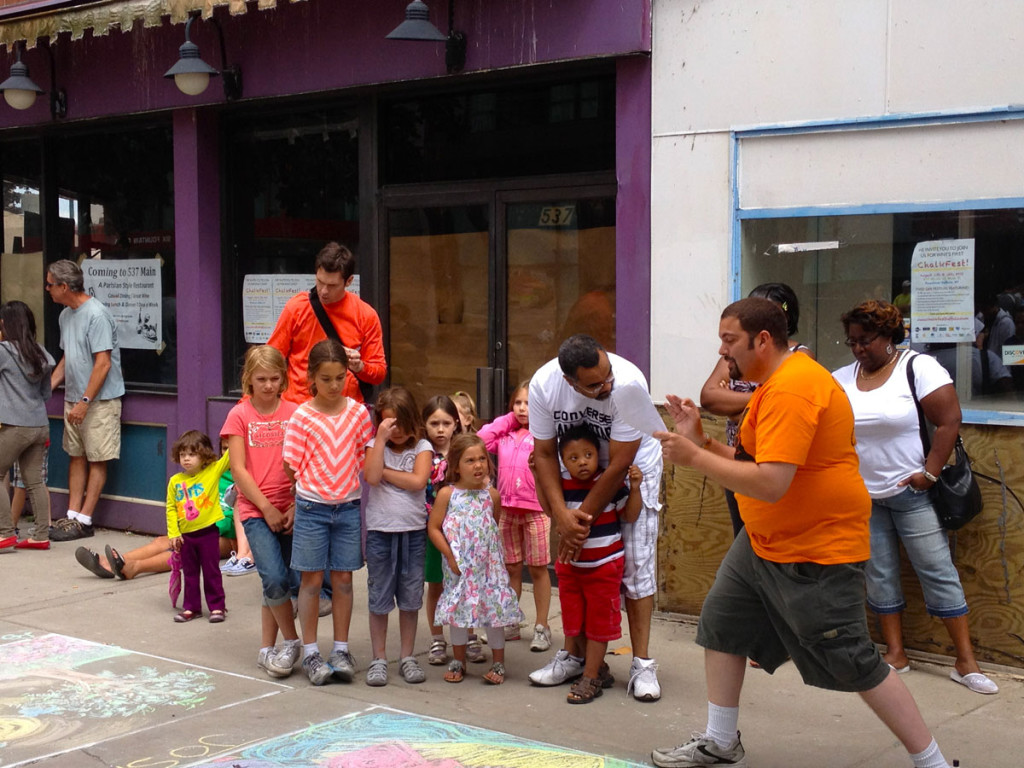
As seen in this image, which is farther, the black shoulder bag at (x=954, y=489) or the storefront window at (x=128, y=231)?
the storefront window at (x=128, y=231)

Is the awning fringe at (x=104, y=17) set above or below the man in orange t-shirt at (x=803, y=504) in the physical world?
above

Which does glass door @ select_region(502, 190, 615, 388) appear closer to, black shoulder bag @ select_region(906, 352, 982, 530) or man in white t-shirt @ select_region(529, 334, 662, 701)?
man in white t-shirt @ select_region(529, 334, 662, 701)

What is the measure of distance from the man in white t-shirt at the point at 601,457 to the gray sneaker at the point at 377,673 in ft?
2.23

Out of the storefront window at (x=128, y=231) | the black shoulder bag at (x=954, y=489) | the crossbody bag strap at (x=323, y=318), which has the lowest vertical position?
the black shoulder bag at (x=954, y=489)

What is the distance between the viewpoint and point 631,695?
5.58m

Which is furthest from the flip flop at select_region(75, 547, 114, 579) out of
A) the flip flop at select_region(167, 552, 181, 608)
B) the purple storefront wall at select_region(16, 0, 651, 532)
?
the purple storefront wall at select_region(16, 0, 651, 532)

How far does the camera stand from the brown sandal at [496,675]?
5746mm

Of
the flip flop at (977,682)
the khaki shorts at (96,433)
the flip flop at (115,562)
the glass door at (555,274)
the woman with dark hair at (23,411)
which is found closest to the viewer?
the flip flop at (977,682)

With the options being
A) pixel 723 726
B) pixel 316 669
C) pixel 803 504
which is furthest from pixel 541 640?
pixel 803 504

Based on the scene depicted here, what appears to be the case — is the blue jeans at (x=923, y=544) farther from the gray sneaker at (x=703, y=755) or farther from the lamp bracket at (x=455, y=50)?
the lamp bracket at (x=455, y=50)

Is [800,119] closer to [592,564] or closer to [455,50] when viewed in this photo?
[455,50]

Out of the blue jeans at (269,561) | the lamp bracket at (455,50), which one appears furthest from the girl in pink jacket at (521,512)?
the lamp bracket at (455,50)

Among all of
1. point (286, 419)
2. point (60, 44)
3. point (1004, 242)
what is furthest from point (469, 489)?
point (60, 44)

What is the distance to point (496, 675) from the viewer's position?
5758 mm
